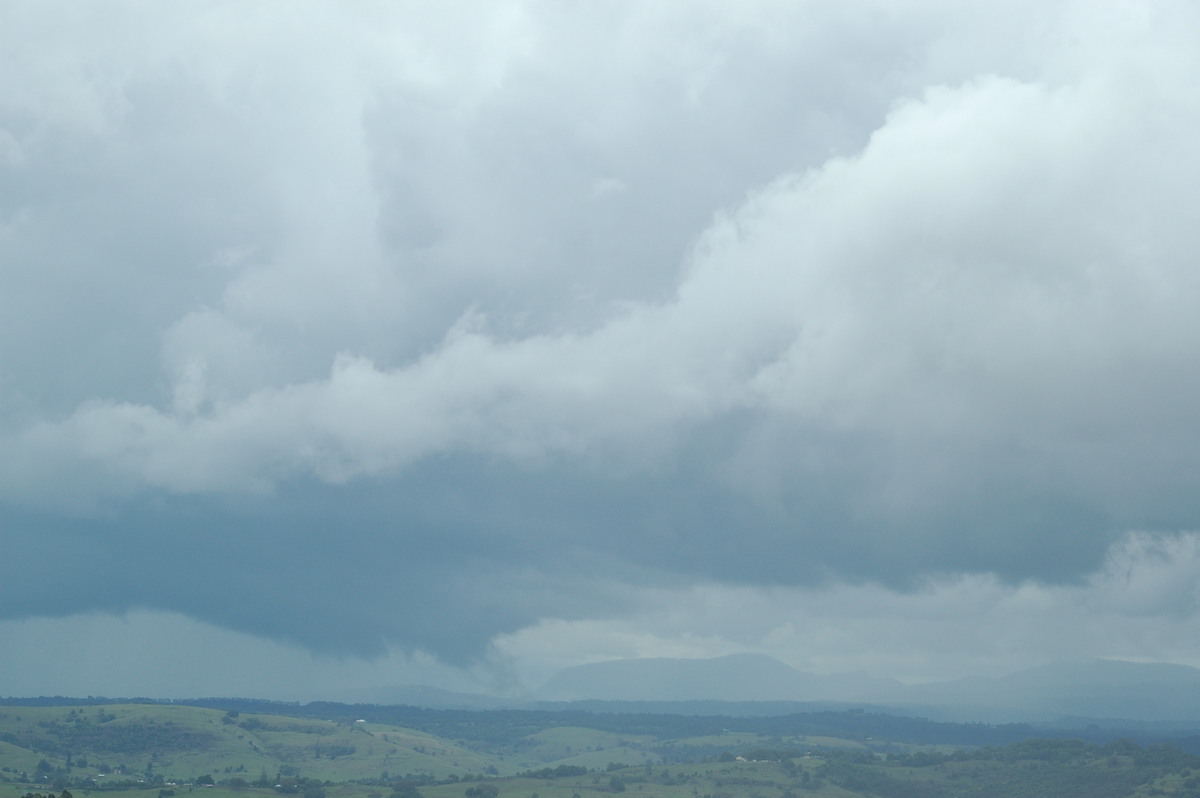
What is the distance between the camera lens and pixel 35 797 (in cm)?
17625
